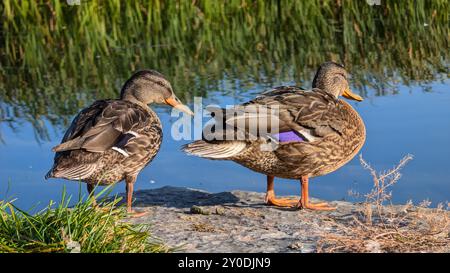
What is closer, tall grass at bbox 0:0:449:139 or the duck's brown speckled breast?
the duck's brown speckled breast

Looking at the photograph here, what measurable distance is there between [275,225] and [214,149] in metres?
0.68

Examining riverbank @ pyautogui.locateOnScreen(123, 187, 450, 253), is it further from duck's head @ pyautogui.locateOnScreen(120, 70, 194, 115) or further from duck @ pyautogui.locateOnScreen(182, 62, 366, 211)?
duck's head @ pyautogui.locateOnScreen(120, 70, 194, 115)

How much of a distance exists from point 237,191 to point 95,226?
94.7 inches

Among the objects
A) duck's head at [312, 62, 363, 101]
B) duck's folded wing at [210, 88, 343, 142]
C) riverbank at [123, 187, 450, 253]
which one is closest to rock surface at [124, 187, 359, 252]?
riverbank at [123, 187, 450, 253]

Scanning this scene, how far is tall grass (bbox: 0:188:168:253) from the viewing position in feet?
16.6

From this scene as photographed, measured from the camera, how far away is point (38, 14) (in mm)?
13312

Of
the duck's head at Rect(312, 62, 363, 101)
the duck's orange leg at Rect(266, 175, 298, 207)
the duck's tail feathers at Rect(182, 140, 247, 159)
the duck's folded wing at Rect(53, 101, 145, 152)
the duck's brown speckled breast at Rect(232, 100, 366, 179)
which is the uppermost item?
the duck's head at Rect(312, 62, 363, 101)

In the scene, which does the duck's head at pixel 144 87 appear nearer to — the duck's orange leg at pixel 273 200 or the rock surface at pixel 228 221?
the rock surface at pixel 228 221

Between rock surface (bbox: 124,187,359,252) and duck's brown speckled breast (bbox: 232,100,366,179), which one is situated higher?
duck's brown speckled breast (bbox: 232,100,366,179)

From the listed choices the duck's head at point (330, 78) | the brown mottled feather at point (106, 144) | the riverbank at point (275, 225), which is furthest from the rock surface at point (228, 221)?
the duck's head at point (330, 78)

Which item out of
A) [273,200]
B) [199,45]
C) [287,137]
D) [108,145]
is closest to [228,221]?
[273,200]

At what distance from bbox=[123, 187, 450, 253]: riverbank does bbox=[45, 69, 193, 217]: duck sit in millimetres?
328
